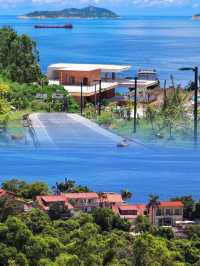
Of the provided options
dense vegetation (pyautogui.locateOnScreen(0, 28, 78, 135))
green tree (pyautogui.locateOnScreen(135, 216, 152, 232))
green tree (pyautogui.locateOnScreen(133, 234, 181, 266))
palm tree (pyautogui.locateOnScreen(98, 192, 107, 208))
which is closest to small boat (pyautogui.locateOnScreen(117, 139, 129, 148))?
dense vegetation (pyautogui.locateOnScreen(0, 28, 78, 135))

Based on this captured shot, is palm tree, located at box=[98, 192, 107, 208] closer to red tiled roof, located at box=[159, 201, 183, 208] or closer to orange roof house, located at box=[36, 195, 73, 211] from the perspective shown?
orange roof house, located at box=[36, 195, 73, 211]

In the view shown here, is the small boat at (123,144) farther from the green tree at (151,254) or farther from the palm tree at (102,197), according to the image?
the green tree at (151,254)

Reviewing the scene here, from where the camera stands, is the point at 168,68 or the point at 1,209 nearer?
the point at 1,209

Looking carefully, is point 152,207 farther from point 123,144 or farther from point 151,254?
point 123,144

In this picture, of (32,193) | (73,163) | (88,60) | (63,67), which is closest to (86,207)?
(32,193)

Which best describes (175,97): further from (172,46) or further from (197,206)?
(172,46)

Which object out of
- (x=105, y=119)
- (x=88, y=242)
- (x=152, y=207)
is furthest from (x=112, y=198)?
(x=105, y=119)
